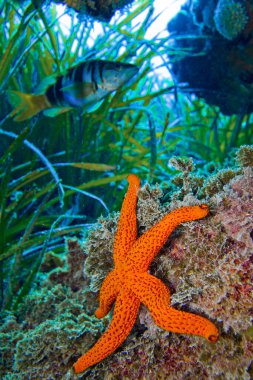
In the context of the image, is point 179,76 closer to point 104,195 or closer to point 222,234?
point 104,195

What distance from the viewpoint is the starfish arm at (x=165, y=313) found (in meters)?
1.63

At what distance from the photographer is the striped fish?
318 cm

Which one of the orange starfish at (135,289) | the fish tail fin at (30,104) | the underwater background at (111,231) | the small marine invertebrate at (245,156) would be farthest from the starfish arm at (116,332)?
the fish tail fin at (30,104)

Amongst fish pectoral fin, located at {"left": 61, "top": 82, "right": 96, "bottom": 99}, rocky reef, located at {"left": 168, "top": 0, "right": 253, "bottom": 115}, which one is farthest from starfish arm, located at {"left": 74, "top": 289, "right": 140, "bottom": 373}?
rocky reef, located at {"left": 168, "top": 0, "right": 253, "bottom": 115}

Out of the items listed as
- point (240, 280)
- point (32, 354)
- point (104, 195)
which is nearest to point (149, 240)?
point (240, 280)

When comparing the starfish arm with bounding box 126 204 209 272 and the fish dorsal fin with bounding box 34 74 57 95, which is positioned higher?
the fish dorsal fin with bounding box 34 74 57 95

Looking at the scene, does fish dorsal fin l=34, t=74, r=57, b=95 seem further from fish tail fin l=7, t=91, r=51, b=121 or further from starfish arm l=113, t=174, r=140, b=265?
starfish arm l=113, t=174, r=140, b=265

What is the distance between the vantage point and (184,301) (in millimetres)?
1864

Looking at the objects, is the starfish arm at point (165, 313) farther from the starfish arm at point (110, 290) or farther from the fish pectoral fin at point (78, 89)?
the fish pectoral fin at point (78, 89)

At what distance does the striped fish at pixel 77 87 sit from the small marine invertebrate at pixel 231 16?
2.40 m

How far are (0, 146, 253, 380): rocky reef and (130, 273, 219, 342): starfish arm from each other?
0.09 meters

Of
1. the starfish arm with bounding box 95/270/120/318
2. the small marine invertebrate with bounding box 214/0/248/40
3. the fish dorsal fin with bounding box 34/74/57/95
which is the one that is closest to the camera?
the starfish arm with bounding box 95/270/120/318

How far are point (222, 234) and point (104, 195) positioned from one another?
2.97 metres

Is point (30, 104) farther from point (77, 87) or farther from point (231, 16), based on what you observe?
point (231, 16)
